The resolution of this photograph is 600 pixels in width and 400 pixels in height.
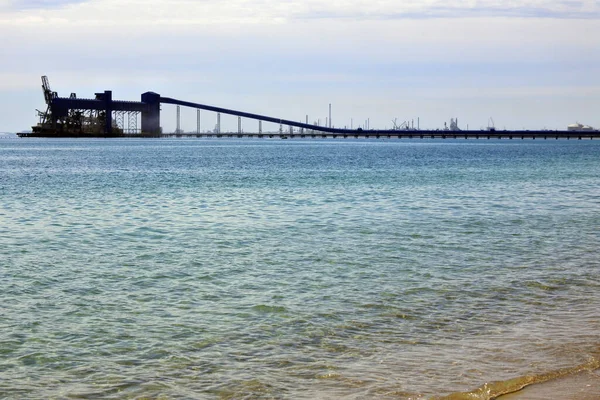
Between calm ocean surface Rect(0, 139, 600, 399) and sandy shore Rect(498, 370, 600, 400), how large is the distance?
0.38 m

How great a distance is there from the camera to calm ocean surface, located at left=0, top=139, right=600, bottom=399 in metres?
8.74

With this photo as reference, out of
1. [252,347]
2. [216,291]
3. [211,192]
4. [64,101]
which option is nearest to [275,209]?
[211,192]

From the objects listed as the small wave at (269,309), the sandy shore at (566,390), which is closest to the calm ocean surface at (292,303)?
the small wave at (269,309)

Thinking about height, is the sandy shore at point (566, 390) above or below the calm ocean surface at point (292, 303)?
above

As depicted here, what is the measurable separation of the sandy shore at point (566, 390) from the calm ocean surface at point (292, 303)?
38 cm

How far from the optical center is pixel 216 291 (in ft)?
44.3

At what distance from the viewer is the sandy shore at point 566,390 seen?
7590mm

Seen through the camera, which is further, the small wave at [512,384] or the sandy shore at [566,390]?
the small wave at [512,384]

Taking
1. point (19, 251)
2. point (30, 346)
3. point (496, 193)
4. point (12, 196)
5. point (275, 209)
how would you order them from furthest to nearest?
1. point (496, 193)
2. point (12, 196)
3. point (275, 209)
4. point (19, 251)
5. point (30, 346)

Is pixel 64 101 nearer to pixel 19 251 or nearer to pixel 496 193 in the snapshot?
pixel 496 193

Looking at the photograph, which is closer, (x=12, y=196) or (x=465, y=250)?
(x=465, y=250)

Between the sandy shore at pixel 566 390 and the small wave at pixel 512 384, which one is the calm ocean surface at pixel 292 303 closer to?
the small wave at pixel 512 384

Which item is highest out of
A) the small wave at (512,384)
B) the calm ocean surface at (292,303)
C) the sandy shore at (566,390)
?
the sandy shore at (566,390)

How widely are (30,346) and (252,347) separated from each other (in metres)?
2.78
